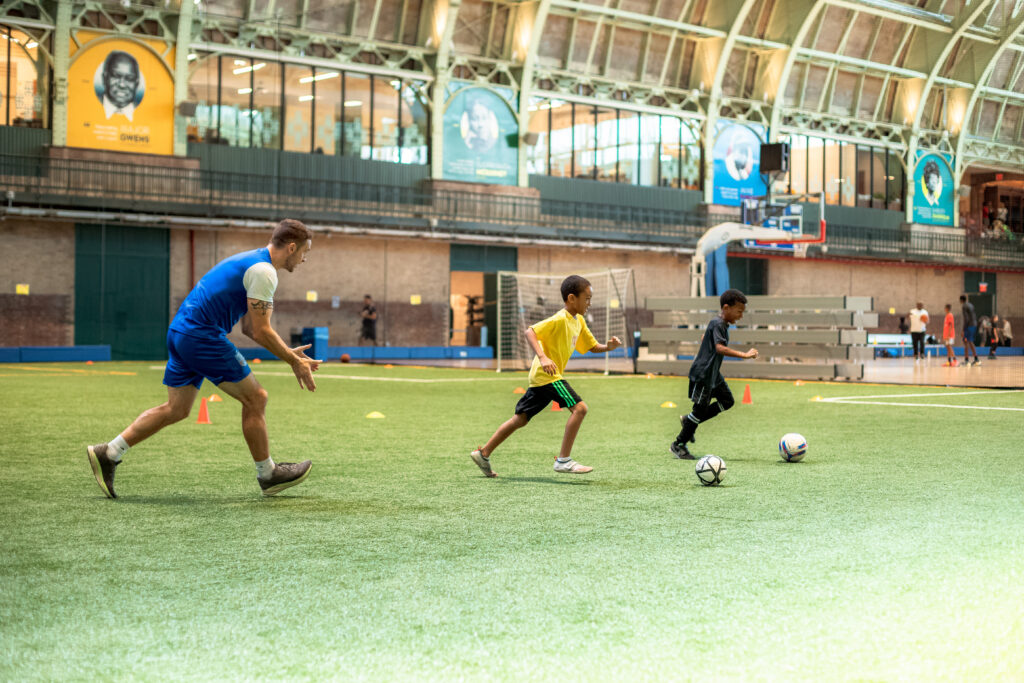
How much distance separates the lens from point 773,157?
34406 mm

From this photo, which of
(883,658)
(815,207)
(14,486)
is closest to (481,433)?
(14,486)

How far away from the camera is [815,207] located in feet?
148

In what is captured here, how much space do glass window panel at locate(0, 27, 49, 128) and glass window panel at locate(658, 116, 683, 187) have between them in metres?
21.5

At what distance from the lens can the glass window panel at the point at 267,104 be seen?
1330 inches

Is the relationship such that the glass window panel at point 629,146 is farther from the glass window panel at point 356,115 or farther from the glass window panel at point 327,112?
the glass window panel at point 327,112

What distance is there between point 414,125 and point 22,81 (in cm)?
1186

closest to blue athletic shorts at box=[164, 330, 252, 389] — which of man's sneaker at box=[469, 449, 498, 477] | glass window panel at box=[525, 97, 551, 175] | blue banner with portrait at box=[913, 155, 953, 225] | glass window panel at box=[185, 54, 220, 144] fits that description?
man's sneaker at box=[469, 449, 498, 477]

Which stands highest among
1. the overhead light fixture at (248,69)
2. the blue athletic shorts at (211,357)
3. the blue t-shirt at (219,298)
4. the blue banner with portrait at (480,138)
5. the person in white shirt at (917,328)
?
the overhead light fixture at (248,69)

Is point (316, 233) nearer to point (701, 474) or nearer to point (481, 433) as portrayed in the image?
point (481, 433)

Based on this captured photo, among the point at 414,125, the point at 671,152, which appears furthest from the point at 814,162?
the point at 414,125

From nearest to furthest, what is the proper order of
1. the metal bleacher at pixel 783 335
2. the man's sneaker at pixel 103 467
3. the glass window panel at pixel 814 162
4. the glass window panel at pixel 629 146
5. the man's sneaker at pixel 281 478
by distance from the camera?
1. the man's sneaker at pixel 103 467
2. the man's sneaker at pixel 281 478
3. the metal bleacher at pixel 783 335
4. the glass window panel at pixel 629 146
5. the glass window panel at pixel 814 162

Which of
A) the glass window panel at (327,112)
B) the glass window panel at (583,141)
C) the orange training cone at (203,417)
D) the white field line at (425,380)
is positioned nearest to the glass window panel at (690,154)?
the glass window panel at (583,141)

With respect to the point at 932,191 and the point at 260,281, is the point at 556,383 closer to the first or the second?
the point at 260,281

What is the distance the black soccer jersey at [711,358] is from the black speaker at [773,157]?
86.3ft
